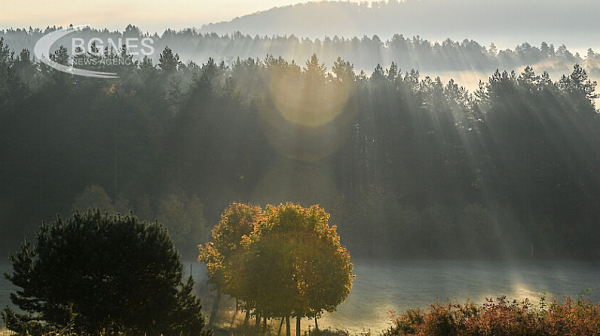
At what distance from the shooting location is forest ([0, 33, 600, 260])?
80062 millimetres

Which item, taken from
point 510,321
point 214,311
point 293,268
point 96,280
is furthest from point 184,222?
point 510,321

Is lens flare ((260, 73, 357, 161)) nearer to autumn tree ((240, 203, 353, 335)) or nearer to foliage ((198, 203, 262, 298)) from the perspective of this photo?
foliage ((198, 203, 262, 298))

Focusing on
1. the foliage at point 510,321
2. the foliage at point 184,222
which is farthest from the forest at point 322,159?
the foliage at point 510,321

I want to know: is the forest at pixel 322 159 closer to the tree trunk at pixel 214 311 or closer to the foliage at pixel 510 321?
the tree trunk at pixel 214 311

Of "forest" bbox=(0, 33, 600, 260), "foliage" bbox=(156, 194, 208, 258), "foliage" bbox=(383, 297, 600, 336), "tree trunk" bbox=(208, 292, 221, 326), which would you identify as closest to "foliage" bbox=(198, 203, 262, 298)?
"tree trunk" bbox=(208, 292, 221, 326)

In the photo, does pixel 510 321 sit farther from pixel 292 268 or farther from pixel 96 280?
pixel 96 280

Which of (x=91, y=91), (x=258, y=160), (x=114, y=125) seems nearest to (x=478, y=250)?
(x=258, y=160)

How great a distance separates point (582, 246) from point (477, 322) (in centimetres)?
7800

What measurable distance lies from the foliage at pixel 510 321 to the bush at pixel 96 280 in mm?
10443

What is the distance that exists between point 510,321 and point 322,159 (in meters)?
72.0

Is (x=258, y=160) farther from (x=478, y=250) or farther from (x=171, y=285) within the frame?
(x=171, y=285)

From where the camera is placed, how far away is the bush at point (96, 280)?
2220 cm

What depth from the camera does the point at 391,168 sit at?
310 feet

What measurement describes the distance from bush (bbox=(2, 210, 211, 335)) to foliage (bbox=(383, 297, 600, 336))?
10443 millimetres
